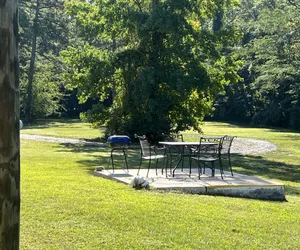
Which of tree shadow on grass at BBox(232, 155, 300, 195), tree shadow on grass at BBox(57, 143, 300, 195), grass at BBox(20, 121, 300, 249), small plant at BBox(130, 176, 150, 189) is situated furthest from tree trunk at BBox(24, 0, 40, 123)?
small plant at BBox(130, 176, 150, 189)

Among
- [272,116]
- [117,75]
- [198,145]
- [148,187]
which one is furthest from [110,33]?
[272,116]

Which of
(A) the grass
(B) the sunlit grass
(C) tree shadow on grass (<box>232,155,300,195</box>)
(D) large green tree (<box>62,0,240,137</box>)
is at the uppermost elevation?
(D) large green tree (<box>62,0,240,137</box>)

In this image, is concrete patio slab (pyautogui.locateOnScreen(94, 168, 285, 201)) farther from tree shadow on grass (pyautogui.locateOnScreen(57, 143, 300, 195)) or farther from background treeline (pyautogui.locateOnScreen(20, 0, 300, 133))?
background treeline (pyautogui.locateOnScreen(20, 0, 300, 133))

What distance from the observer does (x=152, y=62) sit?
21672 mm

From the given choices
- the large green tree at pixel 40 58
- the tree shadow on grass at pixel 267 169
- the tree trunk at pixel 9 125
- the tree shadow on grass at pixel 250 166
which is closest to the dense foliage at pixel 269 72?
the large green tree at pixel 40 58

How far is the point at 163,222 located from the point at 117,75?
675 inches

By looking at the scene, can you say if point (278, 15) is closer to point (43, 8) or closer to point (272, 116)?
point (272, 116)

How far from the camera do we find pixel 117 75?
73.8ft

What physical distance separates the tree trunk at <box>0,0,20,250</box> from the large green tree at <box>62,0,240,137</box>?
57.5 feet

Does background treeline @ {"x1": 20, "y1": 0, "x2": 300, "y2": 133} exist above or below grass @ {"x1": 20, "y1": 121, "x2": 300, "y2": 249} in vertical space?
above

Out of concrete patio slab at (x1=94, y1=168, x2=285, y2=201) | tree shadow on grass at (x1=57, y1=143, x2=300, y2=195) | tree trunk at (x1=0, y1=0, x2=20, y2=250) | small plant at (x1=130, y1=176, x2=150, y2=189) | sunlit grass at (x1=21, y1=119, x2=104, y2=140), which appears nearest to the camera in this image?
tree trunk at (x1=0, y1=0, x2=20, y2=250)

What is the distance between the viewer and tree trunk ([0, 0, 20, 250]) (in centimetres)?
226

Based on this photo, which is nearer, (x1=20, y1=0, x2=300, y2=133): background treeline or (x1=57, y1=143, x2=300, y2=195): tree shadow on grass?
(x1=57, y1=143, x2=300, y2=195): tree shadow on grass

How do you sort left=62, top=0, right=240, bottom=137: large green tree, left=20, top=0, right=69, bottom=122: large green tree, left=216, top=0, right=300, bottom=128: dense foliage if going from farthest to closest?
left=20, top=0, right=69, bottom=122: large green tree, left=216, top=0, right=300, bottom=128: dense foliage, left=62, top=0, right=240, bottom=137: large green tree
